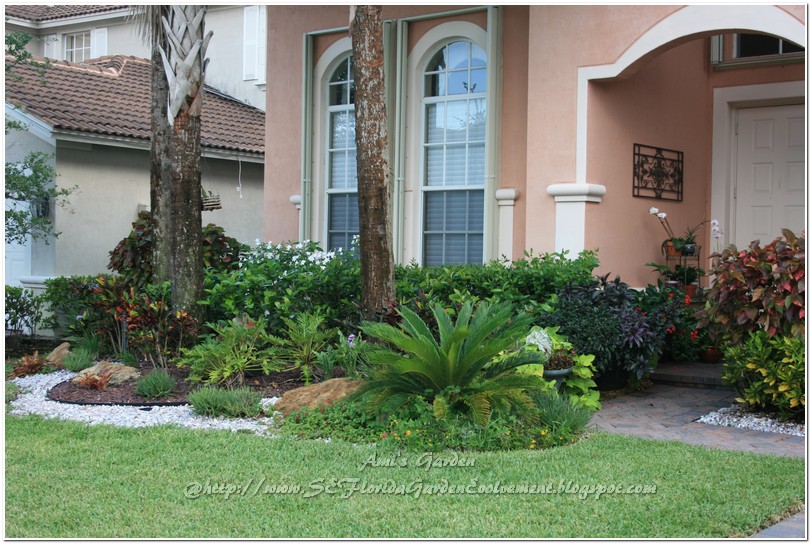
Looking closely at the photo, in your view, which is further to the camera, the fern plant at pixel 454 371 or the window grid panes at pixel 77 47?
the window grid panes at pixel 77 47

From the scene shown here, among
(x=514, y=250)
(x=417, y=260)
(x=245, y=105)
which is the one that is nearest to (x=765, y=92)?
(x=514, y=250)

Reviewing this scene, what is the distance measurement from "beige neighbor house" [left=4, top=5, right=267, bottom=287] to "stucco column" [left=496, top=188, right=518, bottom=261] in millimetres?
6388

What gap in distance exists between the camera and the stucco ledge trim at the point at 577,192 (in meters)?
9.42

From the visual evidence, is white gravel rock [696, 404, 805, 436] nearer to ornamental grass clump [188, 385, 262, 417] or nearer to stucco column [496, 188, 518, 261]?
stucco column [496, 188, 518, 261]

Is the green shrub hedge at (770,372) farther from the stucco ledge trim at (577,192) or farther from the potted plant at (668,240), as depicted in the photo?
the potted plant at (668,240)

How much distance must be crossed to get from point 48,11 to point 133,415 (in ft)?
63.8

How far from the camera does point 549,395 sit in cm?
683

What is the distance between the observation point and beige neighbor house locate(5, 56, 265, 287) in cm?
1414

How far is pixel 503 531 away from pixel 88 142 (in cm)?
1180

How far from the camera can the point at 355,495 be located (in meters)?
5.11

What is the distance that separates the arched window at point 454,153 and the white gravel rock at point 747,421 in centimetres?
381

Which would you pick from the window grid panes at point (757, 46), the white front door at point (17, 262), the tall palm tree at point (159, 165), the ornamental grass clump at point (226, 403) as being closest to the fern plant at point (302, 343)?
the ornamental grass clump at point (226, 403)

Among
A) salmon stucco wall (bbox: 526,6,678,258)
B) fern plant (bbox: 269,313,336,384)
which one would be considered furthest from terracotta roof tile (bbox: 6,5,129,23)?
fern plant (bbox: 269,313,336,384)

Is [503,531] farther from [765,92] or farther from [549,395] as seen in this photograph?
[765,92]
